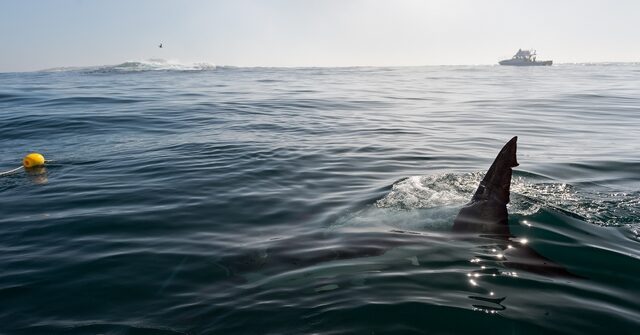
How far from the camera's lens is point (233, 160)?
42.4 ft

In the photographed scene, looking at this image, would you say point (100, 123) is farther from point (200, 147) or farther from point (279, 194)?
point (279, 194)

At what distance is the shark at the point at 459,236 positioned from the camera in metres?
6.35

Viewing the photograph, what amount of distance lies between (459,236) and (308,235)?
239cm

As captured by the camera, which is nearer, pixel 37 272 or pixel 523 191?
pixel 37 272

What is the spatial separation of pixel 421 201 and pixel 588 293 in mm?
3608

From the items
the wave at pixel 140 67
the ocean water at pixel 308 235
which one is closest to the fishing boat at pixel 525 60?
the wave at pixel 140 67

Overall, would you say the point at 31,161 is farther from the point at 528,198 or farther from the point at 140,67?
the point at 140,67

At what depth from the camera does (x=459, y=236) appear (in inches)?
282

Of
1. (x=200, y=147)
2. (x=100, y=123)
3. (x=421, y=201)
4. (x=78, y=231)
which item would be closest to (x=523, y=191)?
(x=421, y=201)

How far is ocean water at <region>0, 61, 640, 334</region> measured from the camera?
16.9 ft

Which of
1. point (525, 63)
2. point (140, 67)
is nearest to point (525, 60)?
point (525, 63)

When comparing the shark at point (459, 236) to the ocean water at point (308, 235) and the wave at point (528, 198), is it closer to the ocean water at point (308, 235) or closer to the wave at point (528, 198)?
the ocean water at point (308, 235)

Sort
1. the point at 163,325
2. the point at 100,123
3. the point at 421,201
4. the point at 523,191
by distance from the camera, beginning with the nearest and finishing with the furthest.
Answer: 1. the point at 163,325
2. the point at 421,201
3. the point at 523,191
4. the point at 100,123

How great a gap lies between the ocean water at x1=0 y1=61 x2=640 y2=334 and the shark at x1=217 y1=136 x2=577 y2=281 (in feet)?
0.15
